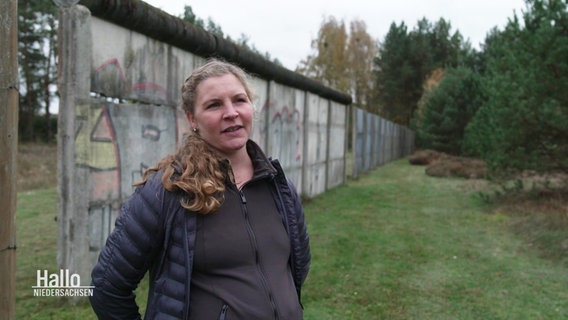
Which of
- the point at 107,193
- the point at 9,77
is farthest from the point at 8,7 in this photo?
the point at 107,193

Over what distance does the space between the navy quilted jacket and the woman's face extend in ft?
0.90

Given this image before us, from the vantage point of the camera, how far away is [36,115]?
33188 millimetres

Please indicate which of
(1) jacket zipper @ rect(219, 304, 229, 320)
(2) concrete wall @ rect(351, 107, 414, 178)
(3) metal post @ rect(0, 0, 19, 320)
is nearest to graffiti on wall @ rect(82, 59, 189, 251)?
(3) metal post @ rect(0, 0, 19, 320)

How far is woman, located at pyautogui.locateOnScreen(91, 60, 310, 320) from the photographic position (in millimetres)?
1799

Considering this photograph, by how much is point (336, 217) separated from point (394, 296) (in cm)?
477

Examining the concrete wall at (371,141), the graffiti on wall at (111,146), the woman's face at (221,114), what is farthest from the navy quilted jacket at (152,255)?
the concrete wall at (371,141)

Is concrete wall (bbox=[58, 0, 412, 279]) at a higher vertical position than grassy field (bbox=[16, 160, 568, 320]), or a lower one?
higher

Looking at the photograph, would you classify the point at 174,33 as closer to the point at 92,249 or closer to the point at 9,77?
the point at 92,249

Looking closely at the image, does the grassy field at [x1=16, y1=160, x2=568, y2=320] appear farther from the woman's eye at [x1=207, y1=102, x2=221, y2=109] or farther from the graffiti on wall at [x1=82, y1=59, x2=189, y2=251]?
the woman's eye at [x1=207, y1=102, x2=221, y2=109]

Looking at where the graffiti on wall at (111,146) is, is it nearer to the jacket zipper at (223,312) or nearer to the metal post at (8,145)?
the metal post at (8,145)

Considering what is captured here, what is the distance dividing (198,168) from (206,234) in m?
0.25

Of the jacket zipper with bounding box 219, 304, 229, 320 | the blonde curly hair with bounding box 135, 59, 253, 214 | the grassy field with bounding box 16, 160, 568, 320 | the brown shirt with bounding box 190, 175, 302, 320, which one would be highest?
the blonde curly hair with bounding box 135, 59, 253, 214

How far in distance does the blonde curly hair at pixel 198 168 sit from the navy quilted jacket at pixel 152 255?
0.05 meters

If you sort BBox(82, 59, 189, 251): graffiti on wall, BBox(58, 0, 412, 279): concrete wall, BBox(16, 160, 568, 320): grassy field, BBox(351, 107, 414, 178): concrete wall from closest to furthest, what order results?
BBox(58, 0, 412, 279): concrete wall
BBox(82, 59, 189, 251): graffiti on wall
BBox(16, 160, 568, 320): grassy field
BBox(351, 107, 414, 178): concrete wall
